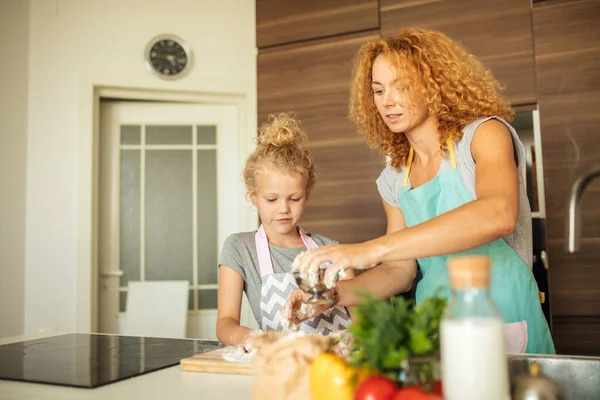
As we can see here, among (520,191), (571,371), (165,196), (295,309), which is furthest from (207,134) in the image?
(571,371)

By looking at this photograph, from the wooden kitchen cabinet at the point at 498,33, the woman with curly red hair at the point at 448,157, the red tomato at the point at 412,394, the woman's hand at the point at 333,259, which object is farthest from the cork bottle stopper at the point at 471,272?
the wooden kitchen cabinet at the point at 498,33

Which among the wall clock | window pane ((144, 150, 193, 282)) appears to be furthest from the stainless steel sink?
the wall clock

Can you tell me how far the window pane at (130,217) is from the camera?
329cm

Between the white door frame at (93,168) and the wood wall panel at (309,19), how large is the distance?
0.58 metres

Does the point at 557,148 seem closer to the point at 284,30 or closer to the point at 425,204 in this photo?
the point at 425,204

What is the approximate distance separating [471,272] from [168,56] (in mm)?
2950

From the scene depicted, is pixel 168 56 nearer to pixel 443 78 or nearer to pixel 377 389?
pixel 443 78

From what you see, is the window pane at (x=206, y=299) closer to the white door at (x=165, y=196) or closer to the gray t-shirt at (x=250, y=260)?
the white door at (x=165, y=196)

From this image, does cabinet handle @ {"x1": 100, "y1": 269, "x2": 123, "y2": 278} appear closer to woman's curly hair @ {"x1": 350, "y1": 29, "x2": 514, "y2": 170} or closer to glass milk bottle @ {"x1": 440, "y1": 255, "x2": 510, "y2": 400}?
woman's curly hair @ {"x1": 350, "y1": 29, "x2": 514, "y2": 170}

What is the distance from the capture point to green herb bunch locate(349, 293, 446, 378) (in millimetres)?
573

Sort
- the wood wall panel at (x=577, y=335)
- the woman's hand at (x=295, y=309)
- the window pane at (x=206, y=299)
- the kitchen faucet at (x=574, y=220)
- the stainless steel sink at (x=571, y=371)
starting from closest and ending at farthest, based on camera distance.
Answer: the kitchen faucet at (x=574, y=220) < the stainless steel sink at (x=571, y=371) < the woman's hand at (x=295, y=309) < the wood wall panel at (x=577, y=335) < the window pane at (x=206, y=299)

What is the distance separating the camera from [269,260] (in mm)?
1603

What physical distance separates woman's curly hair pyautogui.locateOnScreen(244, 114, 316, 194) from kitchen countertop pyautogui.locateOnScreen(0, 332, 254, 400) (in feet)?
2.19

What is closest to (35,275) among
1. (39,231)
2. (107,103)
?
(39,231)
